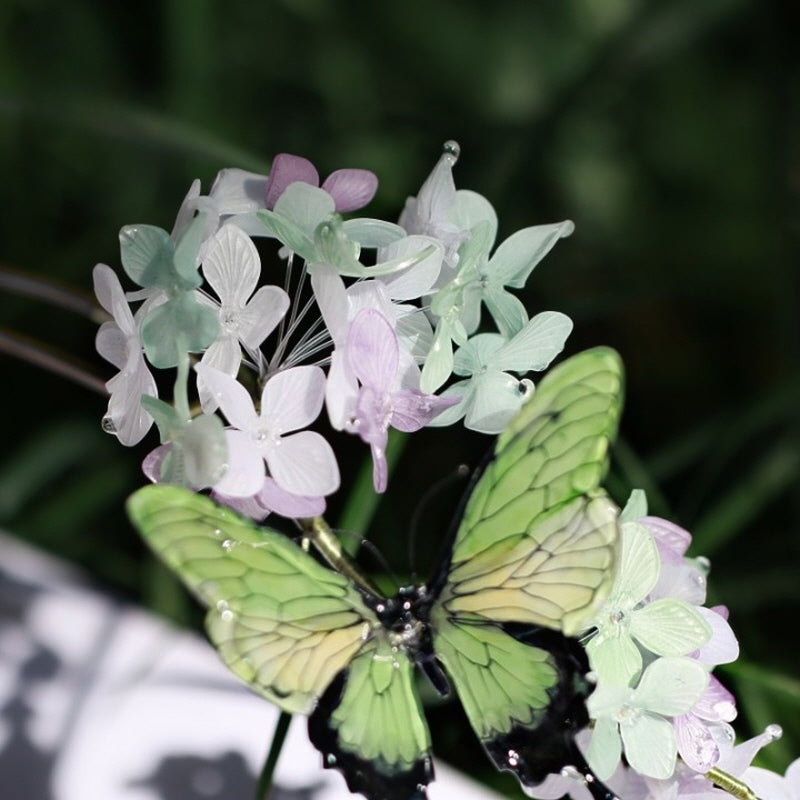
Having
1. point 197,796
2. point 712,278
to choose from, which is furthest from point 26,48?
point 197,796

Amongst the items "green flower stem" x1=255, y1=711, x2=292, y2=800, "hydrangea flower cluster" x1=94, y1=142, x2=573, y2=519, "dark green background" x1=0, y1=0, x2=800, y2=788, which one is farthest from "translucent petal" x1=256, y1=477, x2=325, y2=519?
"dark green background" x1=0, y1=0, x2=800, y2=788

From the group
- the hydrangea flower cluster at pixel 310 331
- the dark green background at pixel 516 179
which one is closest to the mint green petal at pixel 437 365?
the hydrangea flower cluster at pixel 310 331

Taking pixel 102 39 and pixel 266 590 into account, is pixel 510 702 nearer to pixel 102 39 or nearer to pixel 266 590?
pixel 266 590

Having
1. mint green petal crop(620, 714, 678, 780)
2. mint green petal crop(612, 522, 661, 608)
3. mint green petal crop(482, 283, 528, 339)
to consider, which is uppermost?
mint green petal crop(482, 283, 528, 339)

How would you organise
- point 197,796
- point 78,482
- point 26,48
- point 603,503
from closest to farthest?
1. point 603,503
2. point 197,796
3. point 78,482
4. point 26,48

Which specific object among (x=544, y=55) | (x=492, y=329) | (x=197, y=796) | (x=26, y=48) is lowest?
(x=197, y=796)

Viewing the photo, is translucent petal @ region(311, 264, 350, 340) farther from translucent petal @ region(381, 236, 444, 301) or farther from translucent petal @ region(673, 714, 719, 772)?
translucent petal @ region(673, 714, 719, 772)

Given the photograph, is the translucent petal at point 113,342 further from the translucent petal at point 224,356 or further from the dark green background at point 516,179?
the dark green background at point 516,179
